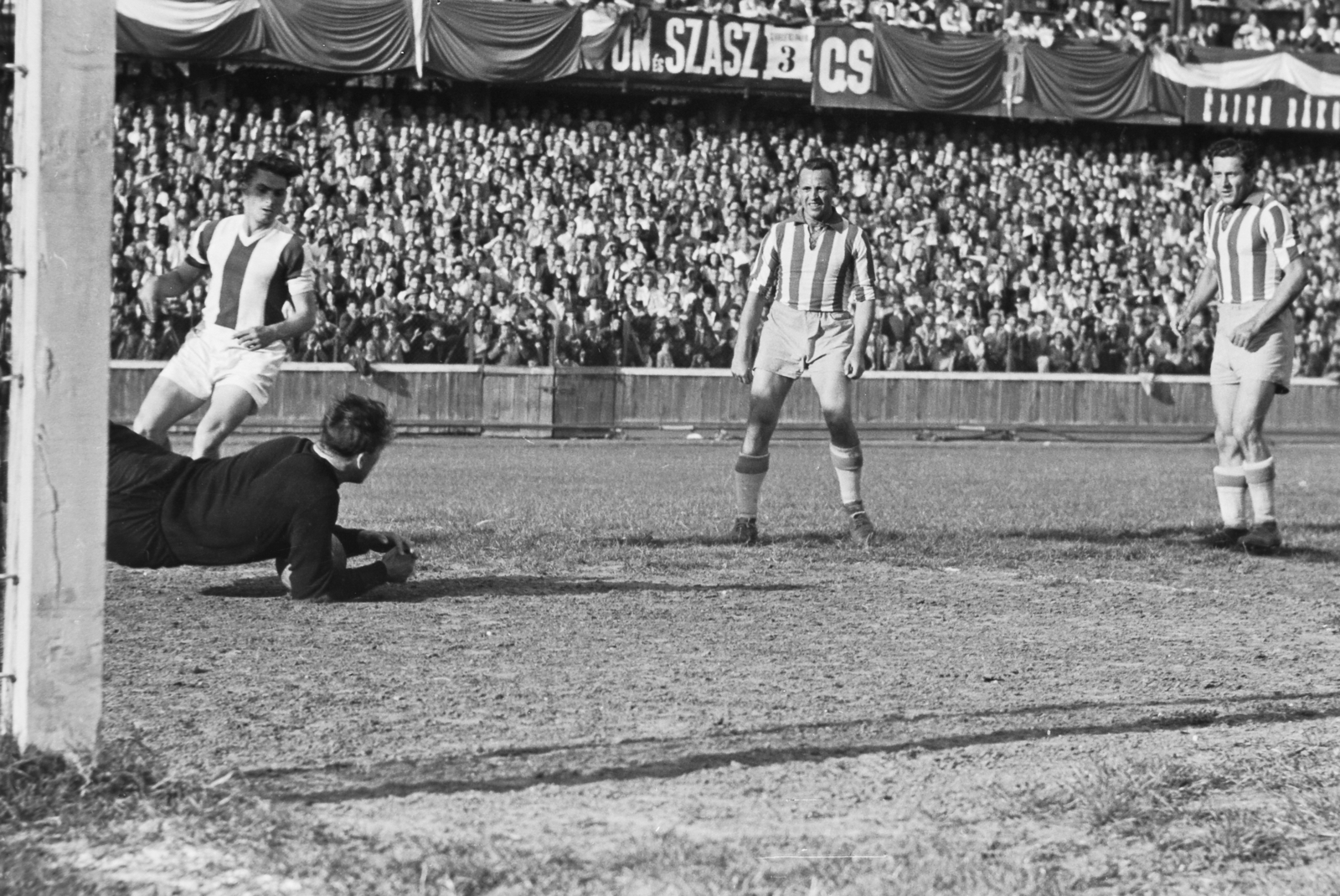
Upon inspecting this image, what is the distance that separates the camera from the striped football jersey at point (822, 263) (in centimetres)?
1013

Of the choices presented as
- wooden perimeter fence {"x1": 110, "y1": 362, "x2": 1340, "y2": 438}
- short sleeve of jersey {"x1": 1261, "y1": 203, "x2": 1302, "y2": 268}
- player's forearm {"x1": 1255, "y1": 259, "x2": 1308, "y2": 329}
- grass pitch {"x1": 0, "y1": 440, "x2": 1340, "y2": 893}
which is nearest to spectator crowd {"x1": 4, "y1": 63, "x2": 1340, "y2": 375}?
wooden perimeter fence {"x1": 110, "y1": 362, "x2": 1340, "y2": 438}

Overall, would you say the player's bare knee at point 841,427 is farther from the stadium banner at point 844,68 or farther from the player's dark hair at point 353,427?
the stadium banner at point 844,68

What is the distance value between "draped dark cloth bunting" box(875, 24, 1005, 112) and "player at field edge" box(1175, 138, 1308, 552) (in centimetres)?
2222

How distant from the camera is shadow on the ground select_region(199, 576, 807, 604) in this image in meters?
7.27

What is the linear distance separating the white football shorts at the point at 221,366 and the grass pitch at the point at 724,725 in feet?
3.09

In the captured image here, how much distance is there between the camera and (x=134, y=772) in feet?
12.9

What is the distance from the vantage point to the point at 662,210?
28.3m

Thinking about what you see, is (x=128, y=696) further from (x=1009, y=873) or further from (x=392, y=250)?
(x=392, y=250)

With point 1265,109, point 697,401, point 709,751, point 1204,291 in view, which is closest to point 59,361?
point 709,751

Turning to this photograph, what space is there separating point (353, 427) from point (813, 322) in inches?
157

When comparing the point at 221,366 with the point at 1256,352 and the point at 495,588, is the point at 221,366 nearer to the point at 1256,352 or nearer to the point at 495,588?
the point at 495,588

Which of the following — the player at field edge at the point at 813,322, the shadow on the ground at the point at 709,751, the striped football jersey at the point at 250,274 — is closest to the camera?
the shadow on the ground at the point at 709,751

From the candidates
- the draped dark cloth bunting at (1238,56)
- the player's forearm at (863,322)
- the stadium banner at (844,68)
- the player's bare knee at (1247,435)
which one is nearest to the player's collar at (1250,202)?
the player's bare knee at (1247,435)

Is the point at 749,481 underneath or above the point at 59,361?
underneath
